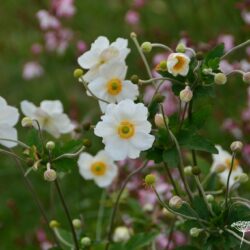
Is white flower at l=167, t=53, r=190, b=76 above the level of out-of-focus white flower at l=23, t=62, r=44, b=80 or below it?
below

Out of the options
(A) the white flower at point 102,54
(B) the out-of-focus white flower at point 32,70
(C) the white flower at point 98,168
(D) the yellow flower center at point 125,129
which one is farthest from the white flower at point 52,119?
(B) the out-of-focus white flower at point 32,70

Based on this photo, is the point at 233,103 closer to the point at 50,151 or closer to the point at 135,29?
the point at 135,29

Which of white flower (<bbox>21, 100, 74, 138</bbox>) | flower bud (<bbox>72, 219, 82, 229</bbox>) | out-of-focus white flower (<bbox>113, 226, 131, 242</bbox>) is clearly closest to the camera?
flower bud (<bbox>72, 219, 82, 229</bbox>)

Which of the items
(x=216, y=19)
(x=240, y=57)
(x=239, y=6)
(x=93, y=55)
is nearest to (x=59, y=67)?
(x=216, y=19)

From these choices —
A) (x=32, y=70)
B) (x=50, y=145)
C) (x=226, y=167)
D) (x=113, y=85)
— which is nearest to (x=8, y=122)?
(x=50, y=145)

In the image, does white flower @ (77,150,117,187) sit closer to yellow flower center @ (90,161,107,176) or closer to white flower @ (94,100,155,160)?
yellow flower center @ (90,161,107,176)

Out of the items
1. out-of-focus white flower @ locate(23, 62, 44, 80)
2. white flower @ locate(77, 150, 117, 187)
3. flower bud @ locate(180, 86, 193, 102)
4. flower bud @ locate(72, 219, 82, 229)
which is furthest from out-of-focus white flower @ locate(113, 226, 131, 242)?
out-of-focus white flower @ locate(23, 62, 44, 80)

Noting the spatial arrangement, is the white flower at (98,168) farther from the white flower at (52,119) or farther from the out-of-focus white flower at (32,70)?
the out-of-focus white flower at (32,70)
